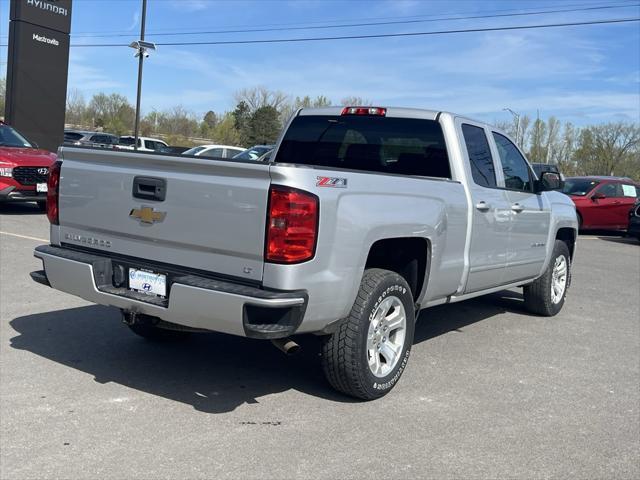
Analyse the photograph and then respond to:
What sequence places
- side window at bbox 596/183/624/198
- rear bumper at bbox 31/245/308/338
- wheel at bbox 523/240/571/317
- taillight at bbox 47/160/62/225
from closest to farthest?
1. rear bumper at bbox 31/245/308/338
2. taillight at bbox 47/160/62/225
3. wheel at bbox 523/240/571/317
4. side window at bbox 596/183/624/198

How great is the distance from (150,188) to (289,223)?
102cm

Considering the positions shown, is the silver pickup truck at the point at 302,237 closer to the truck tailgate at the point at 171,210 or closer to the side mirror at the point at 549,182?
the truck tailgate at the point at 171,210

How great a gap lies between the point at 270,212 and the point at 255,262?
0.30 meters

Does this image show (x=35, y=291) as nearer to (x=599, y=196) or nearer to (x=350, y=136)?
(x=350, y=136)

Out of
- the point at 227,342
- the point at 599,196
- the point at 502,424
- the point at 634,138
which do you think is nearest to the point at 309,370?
the point at 227,342

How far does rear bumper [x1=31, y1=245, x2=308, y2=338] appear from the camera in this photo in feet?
12.0

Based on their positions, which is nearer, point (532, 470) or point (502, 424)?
point (532, 470)

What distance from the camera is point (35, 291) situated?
7.05m

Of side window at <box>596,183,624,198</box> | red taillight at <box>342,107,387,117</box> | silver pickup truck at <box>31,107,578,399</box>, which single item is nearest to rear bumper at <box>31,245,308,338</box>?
silver pickup truck at <box>31,107,578,399</box>

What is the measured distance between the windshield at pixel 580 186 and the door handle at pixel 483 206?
1375 cm

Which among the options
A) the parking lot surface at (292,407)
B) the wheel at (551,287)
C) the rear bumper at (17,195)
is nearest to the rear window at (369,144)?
the parking lot surface at (292,407)

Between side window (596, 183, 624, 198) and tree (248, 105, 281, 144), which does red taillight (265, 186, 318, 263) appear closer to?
side window (596, 183, 624, 198)

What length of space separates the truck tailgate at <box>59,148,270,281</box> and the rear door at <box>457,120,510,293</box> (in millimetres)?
2341

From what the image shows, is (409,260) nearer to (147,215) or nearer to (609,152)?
(147,215)
